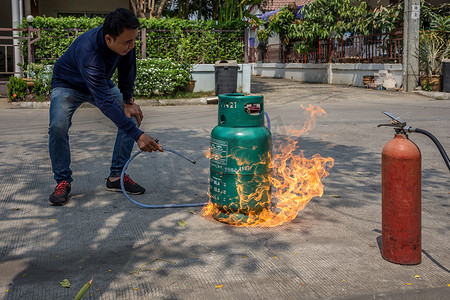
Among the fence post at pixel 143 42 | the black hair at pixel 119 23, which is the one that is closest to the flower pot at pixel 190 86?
the fence post at pixel 143 42

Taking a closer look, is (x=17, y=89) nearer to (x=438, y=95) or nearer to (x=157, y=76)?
(x=157, y=76)

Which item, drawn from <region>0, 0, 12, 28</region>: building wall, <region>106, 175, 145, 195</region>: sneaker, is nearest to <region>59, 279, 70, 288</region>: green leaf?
<region>106, 175, 145, 195</region>: sneaker

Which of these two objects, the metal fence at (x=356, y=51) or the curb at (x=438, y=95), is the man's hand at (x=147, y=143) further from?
the metal fence at (x=356, y=51)

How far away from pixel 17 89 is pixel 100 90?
11.1 metres

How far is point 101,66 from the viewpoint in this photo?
160 inches

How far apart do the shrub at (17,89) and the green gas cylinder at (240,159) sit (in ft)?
37.6

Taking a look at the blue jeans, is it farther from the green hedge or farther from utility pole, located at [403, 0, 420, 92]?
utility pole, located at [403, 0, 420, 92]

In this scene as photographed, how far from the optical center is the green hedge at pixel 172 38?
14984 mm

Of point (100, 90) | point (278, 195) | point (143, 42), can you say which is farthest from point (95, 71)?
point (143, 42)

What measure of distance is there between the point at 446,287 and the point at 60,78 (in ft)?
11.2

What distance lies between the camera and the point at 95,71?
402cm

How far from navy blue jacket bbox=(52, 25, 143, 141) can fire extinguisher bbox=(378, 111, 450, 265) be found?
1823mm

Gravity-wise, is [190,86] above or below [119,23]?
below

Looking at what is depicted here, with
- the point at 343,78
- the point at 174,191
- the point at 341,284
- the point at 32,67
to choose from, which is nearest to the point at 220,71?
the point at 32,67
